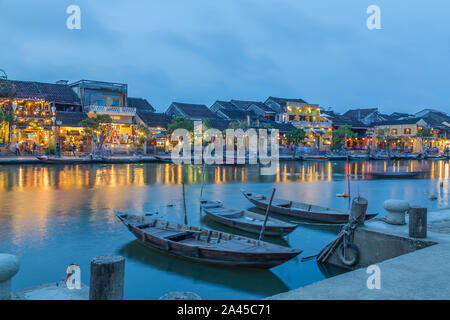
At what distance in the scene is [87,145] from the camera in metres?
47.8

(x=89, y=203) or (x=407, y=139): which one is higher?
(x=407, y=139)

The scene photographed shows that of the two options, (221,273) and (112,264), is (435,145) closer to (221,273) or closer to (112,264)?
(221,273)

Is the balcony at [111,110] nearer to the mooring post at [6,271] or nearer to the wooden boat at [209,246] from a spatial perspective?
the wooden boat at [209,246]

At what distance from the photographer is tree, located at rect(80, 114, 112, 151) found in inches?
1661

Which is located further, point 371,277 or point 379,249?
point 379,249

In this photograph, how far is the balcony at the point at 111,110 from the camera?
4725 cm

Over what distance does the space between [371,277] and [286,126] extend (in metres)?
58.3

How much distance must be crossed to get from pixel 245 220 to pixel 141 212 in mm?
6444

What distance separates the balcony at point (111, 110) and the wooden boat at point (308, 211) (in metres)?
35.4

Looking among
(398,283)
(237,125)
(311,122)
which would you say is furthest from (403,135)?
(398,283)

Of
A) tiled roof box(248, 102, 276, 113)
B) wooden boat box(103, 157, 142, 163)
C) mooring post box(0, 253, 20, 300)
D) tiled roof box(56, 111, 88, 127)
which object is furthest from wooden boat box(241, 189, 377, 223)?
tiled roof box(248, 102, 276, 113)

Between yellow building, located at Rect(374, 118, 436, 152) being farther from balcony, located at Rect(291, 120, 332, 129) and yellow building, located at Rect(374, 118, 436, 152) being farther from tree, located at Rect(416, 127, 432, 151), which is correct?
balcony, located at Rect(291, 120, 332, 129)

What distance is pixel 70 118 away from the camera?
4475 cm
